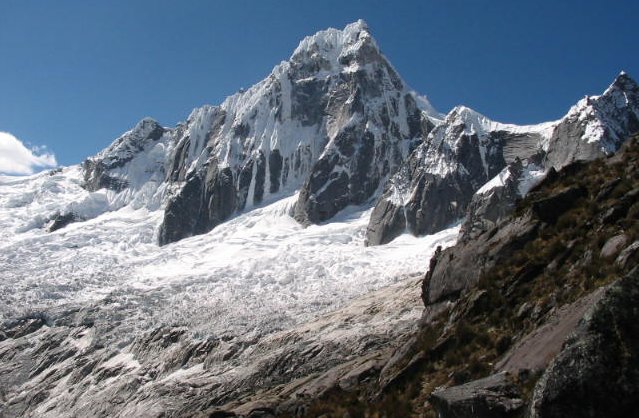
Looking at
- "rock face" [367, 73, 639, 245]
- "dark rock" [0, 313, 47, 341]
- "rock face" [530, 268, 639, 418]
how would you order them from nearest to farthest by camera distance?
"rock face" [530, 268, 639, 418], "dark rock" [0, 313, 47, 341], "rock face" [367, 73, 639, 245]

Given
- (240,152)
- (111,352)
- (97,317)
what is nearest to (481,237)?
(111,352)

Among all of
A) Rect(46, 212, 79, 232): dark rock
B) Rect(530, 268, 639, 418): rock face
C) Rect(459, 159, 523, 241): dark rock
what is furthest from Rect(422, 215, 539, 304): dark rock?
Rect(46, 212, 79, 232): dark rock

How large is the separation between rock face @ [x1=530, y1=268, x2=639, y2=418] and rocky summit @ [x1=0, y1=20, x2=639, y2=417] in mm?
27

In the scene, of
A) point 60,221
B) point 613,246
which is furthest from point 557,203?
point 60,221

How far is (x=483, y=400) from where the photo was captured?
1521 centimetres

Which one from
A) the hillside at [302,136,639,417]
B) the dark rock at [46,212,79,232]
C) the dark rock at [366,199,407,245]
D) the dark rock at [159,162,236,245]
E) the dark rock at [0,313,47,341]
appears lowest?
the hillside at [302,136,639,417]

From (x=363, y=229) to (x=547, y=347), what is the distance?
134m

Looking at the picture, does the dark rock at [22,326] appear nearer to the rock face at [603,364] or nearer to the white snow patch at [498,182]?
the white snow patch at [498,182]

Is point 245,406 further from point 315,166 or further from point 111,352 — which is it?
point 315,166

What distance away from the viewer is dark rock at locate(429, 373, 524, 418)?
1492 cm

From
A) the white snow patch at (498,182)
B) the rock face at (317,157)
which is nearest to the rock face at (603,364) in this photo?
the white snow patch at (498,182)

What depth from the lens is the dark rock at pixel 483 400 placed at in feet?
49.0

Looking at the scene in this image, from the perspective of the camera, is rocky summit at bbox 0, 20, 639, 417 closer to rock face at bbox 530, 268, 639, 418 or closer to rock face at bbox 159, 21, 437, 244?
rock face at bbox 530, 268, 639, 418

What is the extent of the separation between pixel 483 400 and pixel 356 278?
9272cm
